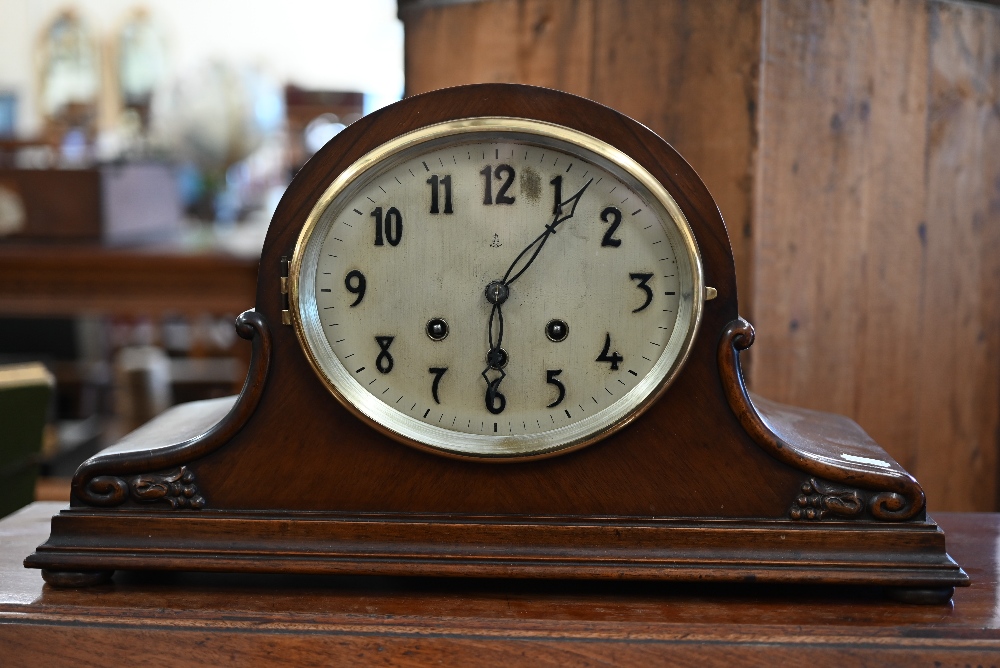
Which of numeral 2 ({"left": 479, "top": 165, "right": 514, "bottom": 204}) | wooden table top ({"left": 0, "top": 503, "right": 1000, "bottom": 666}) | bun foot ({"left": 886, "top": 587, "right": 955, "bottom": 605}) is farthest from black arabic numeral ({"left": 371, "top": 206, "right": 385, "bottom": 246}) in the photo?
bun foot ({"left": 886, "top": 587, "right": 955, "bottom": 605})

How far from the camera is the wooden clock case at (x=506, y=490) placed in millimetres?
985

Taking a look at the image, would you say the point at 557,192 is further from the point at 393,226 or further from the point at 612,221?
the point at 393,226

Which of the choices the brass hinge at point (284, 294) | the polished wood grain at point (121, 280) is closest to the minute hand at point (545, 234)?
the brass hinge at point (284, 294)

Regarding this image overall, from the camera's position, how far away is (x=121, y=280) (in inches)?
140

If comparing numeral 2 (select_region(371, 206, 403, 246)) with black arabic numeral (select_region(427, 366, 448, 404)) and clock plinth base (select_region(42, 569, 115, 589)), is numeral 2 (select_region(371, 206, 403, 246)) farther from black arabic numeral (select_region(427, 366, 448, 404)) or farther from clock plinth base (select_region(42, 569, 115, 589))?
clock plinth base (select_region(42, 569, 115, 589))

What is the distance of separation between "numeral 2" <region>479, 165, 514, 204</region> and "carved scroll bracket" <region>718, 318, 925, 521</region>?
242 mm

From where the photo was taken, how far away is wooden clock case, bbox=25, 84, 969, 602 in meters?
0.98

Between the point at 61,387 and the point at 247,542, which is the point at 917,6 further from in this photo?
the point at 61,387

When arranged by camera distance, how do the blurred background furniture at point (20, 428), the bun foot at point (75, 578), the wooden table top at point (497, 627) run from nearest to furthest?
the wooden table top at point (497, 627), the bun foot at point (75, 578), the blurred background furniture at point (20, 428)

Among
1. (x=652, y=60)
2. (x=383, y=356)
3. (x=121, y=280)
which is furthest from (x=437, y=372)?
(x=121, y=280)

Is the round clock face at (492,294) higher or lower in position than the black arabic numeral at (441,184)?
lower

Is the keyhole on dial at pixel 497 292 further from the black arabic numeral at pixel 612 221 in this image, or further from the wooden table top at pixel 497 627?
the wooden table top at pixel 497 627

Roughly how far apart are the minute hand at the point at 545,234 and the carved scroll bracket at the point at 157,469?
24 centimetres

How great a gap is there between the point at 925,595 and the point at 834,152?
757 millimetres
